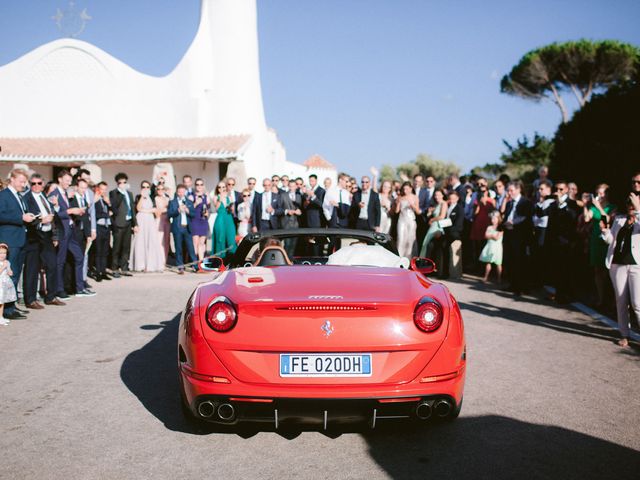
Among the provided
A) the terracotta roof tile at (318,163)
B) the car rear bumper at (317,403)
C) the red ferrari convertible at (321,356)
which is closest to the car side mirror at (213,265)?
the red ferrari convertible at (321,356)

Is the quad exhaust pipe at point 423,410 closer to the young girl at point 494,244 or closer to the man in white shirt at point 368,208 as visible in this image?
the young girl at point 494,244

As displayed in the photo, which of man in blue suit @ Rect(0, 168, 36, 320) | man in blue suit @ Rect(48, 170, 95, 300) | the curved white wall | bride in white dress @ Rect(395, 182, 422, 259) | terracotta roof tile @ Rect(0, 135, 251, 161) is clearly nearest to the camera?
man in blue suit @ Rect(0, 168, 36, 320)

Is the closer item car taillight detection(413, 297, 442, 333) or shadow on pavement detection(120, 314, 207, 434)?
car taillight detection(413, 297, 442, 333)

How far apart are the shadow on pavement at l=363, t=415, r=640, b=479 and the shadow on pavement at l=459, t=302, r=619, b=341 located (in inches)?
154

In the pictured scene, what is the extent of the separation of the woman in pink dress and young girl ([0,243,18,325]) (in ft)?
20.2

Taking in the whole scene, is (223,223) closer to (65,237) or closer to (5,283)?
(65,237)

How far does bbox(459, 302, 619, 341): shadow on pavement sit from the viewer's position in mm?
7605

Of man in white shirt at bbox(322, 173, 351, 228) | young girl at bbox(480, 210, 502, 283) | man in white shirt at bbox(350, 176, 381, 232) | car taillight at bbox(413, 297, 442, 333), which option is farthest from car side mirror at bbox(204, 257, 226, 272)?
man in white shirt at bbox(322, 173, 351, 228)

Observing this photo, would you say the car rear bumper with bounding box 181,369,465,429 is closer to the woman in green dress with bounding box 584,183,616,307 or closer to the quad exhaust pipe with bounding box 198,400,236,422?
the quad exhaust pipe with bounding box 198,400,236,422

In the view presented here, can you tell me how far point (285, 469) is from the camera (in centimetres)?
331

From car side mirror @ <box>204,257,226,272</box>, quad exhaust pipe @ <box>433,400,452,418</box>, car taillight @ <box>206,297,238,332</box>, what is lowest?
quad exhaust pipe @ <box>433,400,452,418</box>

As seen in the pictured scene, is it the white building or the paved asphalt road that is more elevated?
the white building

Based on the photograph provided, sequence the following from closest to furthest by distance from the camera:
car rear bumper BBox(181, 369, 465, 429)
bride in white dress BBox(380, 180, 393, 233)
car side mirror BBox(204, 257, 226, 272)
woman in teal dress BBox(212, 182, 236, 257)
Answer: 1. car rear bumper BBox(181, 369, 465, 429)
2. car side mirror BBox(204, 257, 226, 272)
3. bride in white dress BBox(380, 180, 393, 233)
4. woman in teal dress BBox(212, 182, 236, 257)

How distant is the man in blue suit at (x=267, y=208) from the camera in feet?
49.0
